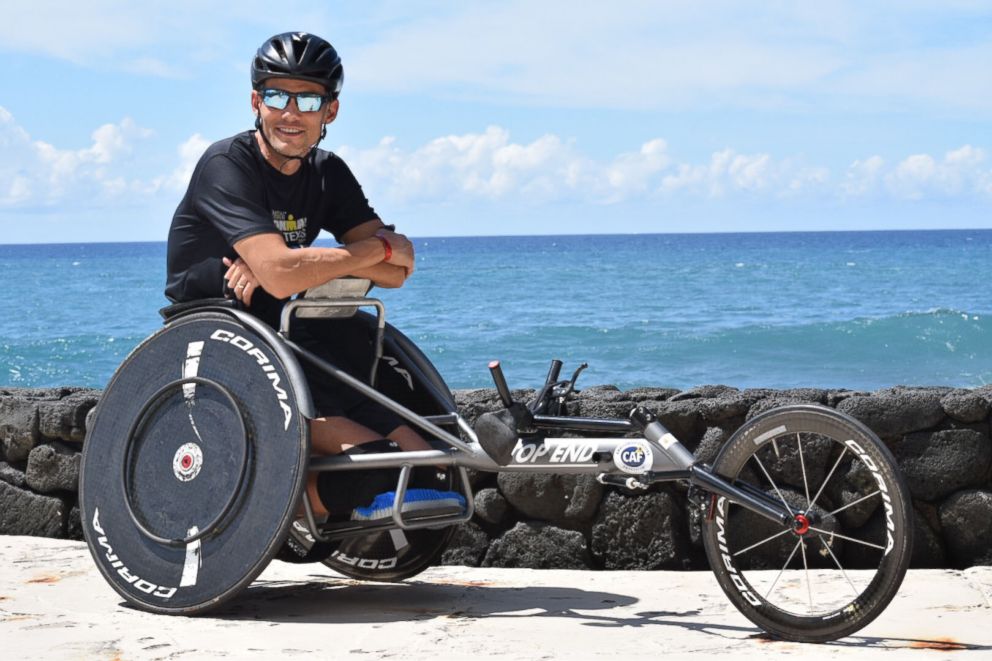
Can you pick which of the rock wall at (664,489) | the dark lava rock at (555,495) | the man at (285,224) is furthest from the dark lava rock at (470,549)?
the man at (285,224)

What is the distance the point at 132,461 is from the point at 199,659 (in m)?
1.04

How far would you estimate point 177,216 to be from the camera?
459cm

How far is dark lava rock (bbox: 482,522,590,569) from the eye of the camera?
5.41 meters

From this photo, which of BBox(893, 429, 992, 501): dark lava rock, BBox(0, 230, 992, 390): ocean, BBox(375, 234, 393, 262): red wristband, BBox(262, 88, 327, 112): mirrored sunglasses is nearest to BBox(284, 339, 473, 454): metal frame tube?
BBox(375, 234, 393, 262): red wristband

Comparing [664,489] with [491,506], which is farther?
[491,506]

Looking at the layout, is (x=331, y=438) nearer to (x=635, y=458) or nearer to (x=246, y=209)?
(x=246, y=209)

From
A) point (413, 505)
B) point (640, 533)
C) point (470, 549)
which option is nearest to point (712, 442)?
point (640, 533)

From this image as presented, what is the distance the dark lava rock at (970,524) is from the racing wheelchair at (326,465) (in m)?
0.54

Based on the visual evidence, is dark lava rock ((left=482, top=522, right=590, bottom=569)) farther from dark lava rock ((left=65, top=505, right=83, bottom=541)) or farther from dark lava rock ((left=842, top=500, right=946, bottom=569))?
dark lava rock ((left=65, top=505, right=83, bottom=541))

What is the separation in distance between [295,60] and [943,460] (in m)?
2.84

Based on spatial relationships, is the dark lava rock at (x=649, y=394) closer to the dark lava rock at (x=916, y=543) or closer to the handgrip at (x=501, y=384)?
the dark lava rock at (x=916, y=543)

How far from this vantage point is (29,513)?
6012 mm

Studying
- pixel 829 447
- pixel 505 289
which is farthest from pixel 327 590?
pixel 505 289

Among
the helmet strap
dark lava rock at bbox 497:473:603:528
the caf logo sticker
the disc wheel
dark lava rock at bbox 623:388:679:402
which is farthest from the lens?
dark lava rock at bbox 623:388:679:402
